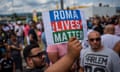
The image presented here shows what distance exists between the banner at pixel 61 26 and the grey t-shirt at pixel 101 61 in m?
0.93

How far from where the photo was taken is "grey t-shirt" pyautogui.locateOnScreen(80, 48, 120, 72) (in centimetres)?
484

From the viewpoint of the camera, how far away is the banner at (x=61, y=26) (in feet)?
12.6

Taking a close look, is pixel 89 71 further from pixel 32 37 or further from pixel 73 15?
pixel 32 37

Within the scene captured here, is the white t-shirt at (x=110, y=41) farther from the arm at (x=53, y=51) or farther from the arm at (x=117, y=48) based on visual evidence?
the arm at (x=53, y=51)

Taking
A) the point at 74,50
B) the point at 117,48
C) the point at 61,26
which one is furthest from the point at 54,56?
the point at 74,50

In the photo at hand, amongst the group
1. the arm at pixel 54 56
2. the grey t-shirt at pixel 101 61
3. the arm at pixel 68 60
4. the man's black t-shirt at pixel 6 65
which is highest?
the arm at pixel 68 60

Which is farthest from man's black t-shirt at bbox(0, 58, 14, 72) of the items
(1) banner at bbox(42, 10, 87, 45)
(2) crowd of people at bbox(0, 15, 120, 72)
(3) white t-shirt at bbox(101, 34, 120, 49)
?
(1) banner at bbox(42, 10, 87, 45)

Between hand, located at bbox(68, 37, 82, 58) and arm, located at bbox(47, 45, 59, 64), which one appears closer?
hand, located at bbox(68, 37, 82, 58)

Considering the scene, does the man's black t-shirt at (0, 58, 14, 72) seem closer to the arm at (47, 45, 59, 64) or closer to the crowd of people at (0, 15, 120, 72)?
the crowd of people at (0, 15, 120, 72)

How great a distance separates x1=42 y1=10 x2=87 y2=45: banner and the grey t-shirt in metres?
0.93

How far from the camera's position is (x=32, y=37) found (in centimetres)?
902

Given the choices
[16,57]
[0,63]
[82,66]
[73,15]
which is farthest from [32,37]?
[73,15]

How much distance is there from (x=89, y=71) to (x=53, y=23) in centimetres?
142

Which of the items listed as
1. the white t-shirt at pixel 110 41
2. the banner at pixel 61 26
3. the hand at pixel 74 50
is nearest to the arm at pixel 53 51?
the banner at pixel 61 26
